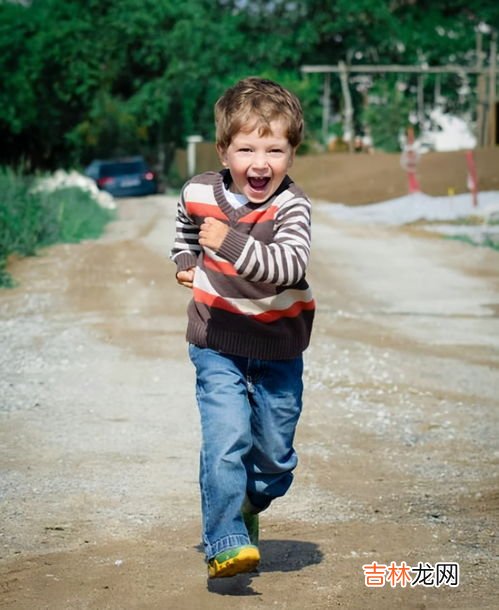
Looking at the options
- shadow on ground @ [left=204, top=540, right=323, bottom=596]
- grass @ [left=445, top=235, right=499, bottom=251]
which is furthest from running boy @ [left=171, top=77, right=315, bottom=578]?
grass @ [left=445, top=235, right=499, bottom=251]

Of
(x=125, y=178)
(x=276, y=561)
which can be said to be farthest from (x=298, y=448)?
(x=125, y=178)

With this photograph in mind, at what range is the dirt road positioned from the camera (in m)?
4.41

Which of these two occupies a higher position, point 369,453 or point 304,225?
point 304,225

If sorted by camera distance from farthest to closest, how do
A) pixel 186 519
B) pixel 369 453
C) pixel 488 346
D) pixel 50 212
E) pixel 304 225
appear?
pixel 50 212 < pixel 488 346 < pixel 369 453 < pixel 186 519 < pixel 304 225

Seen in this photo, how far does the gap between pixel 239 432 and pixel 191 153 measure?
162 ft

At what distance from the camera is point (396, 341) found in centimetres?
1019

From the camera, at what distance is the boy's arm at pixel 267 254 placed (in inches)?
154

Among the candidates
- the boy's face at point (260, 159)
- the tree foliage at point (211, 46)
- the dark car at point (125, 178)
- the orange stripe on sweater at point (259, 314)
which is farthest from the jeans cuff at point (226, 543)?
the tree foliage at point (211, 46)

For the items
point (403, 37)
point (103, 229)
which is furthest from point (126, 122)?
point (103, 229)

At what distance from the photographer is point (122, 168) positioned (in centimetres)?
4150

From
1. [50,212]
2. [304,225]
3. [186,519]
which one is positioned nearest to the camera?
[304,225]

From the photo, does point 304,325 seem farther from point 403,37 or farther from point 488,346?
point 403,37

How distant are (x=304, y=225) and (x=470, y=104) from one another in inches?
2088

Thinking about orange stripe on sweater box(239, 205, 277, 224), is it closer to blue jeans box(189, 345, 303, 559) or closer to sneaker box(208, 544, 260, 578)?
blue jeans box(189, 345, 303, 559)
